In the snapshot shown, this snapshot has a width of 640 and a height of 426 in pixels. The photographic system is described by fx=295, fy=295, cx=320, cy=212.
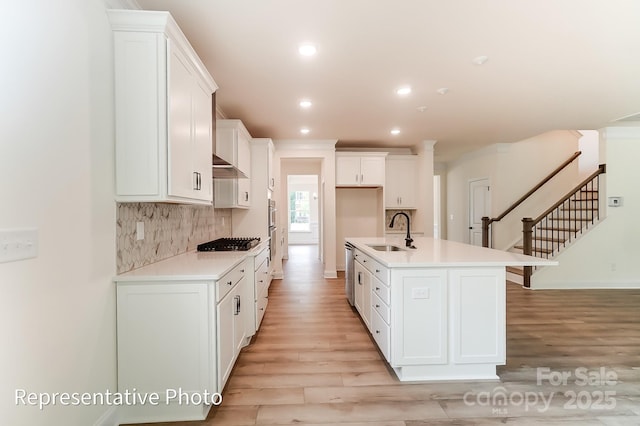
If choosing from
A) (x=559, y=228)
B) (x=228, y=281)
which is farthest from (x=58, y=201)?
(x=559, y=228)

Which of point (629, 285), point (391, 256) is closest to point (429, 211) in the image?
point (629, 285)

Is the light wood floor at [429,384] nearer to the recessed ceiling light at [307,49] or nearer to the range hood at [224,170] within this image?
the range hood at [224,170]

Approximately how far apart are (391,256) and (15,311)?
2224 millimetres

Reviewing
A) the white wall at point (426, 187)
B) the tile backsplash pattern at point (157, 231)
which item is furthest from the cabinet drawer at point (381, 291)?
the white wall at point (426, 187)

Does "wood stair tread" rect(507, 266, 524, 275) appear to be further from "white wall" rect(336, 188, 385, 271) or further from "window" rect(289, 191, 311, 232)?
"window" rect(289, 191, 311, 232)

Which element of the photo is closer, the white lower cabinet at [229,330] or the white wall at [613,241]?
the white lower cabinet at [229,330]

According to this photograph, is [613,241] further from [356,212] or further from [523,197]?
[356,212]

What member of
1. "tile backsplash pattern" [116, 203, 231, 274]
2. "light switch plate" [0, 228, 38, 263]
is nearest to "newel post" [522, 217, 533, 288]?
"tile backsplash pattern" [116, 203, 231, 274]

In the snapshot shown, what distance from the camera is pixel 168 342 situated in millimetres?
1760

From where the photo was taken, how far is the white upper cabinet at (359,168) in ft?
18.8

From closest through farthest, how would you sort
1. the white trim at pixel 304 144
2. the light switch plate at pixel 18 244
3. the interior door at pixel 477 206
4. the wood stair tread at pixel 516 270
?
the light switch plate at pixel 18 244 < the wood stair tread at pixel 516 270 < the white trim at pixel 304 144 < the interior door at pixel 477 206

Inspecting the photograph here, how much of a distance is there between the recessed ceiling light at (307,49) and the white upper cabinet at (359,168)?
3.22 metres

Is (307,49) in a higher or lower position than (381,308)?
higher

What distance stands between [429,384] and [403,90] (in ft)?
9.54
